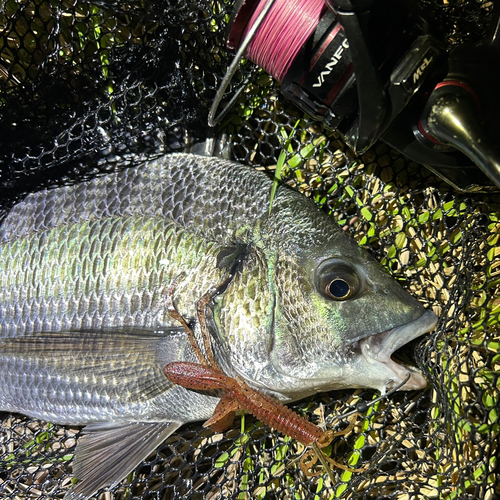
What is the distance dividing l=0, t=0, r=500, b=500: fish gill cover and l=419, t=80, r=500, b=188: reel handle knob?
1.87ft

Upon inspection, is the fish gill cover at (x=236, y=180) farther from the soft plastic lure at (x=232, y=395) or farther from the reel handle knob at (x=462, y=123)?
the reel handle knob at (x=462, y=123)

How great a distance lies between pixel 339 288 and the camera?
179cm

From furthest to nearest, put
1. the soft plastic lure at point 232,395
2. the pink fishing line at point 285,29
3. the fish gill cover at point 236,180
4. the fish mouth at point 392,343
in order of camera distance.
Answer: the fish gill cover at point 236,180 → the soft plastic lure at point 232,395 → the fish mouth at point 392,343 → the pink fishing line at point 285,29

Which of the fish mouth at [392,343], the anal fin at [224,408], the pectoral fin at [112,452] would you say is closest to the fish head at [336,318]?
the fish mouth at [392,343]

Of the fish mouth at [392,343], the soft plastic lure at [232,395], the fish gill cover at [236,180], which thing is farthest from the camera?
the fish gill cover at [236,180]

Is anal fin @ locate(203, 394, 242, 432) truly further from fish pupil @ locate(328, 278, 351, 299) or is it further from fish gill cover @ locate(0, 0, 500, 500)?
fish pupil @ locate(328, 278, 351, 299)

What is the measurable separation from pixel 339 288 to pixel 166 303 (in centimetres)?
70

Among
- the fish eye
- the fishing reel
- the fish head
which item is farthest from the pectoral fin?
the fishing reel

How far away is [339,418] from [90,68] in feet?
6.51

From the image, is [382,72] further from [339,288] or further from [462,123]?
[339,288]

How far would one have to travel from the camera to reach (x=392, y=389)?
180cm

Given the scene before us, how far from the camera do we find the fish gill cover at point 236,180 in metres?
2.06

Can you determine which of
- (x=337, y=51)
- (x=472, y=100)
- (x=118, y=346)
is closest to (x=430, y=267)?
(x=472, y=100)

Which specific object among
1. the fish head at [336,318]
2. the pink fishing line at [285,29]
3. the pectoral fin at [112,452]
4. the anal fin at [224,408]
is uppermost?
the pink fishing line at [285,29]
